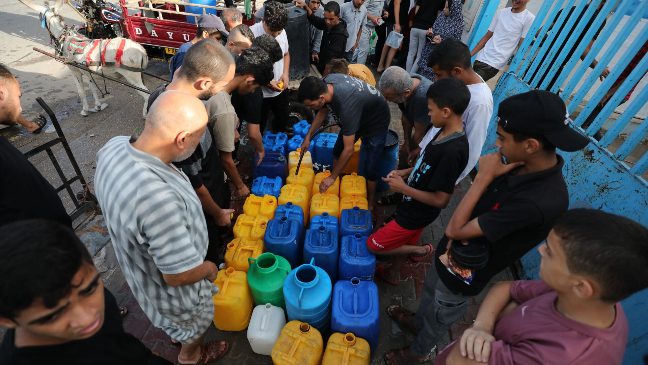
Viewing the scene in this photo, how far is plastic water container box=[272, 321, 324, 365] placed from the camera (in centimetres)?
206

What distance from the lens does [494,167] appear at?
168cm

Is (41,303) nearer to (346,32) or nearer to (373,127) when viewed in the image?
(373,127)

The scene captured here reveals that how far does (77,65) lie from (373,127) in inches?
205

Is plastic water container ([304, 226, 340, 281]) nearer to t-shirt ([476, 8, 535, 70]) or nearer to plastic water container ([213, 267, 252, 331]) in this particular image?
plastic water container ([213, 267, 252, 331])

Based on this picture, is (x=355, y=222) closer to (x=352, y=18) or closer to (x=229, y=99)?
(x=229, y=99)

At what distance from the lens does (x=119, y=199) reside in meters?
1.47

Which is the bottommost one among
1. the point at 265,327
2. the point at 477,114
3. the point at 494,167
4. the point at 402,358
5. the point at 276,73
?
the point at 402,358

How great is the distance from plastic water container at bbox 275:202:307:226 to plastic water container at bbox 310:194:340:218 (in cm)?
20

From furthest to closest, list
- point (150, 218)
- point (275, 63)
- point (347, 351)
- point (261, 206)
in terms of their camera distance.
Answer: point (275, 63) → point (261, 206) → point (347, 351) → point (150, 218)

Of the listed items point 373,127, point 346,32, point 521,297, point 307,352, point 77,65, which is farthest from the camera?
point 346,32

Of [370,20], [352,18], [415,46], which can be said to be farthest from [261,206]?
[370,20]

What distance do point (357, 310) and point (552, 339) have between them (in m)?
1.42

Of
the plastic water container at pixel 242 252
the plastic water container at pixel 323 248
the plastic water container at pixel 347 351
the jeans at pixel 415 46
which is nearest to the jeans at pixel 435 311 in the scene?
the plastic water container at pixel 347 351

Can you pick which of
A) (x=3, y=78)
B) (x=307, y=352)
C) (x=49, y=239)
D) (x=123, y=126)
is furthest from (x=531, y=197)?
(x=123, y=126)
